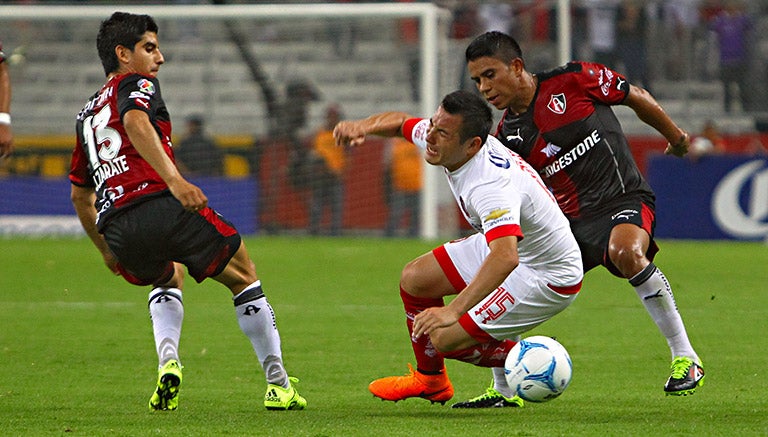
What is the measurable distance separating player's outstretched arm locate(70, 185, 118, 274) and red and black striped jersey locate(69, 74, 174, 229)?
1.49 ft

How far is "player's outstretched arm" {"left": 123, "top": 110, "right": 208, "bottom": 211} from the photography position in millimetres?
5445

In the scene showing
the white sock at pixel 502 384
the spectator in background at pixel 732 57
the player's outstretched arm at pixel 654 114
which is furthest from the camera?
the spectator in background at pixel 732 57

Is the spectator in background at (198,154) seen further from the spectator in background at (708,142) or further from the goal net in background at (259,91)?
the spectator in background at (708,142)

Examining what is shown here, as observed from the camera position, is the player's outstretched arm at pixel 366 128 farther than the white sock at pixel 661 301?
No

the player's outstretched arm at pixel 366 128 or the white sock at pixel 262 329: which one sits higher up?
the player's outstretched arm at pixel 366 128

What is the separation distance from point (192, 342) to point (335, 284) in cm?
377

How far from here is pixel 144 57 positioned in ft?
19.6

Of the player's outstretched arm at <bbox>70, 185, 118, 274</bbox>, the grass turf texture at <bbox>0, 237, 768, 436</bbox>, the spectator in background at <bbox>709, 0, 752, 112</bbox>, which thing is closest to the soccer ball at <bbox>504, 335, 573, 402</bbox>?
the grass turf texture at <bbox>0, 237, 768, 436</bbox>

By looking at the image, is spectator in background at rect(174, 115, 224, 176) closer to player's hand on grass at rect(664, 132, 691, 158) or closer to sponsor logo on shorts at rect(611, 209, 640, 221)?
player's hand on grass at rect(664, 132, 691, 158)

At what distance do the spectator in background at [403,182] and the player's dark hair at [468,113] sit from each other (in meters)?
11.8

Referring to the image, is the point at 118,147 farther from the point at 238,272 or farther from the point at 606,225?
the point at 606,225

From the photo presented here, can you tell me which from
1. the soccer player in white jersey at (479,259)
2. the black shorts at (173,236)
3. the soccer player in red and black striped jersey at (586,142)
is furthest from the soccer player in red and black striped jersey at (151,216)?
the soccer player in red and black striped jersey at (586,142)

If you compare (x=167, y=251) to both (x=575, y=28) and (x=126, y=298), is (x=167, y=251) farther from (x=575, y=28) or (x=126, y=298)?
(x=575, y=28)

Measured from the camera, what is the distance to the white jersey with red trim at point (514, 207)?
→ 207 inches
